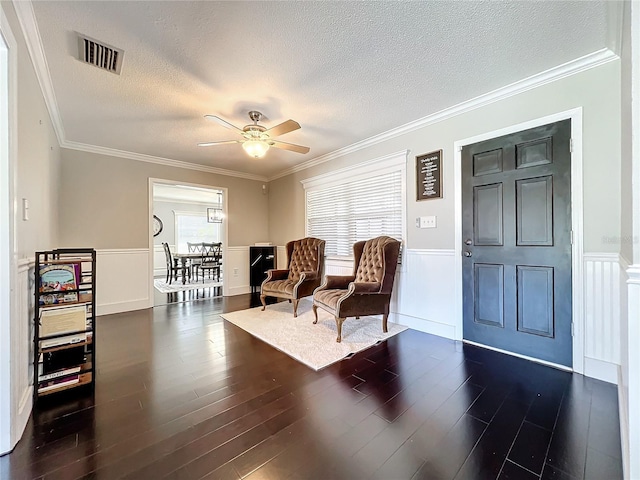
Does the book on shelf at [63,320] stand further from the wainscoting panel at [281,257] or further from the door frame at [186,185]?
the wainscoting panel at [281,257]

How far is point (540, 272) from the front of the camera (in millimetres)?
2402

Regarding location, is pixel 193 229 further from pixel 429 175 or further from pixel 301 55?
pixel 301 55

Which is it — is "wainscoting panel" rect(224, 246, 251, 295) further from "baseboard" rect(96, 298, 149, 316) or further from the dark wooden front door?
the dark wooden front door

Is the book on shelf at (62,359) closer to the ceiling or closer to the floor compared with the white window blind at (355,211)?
closer to the floor

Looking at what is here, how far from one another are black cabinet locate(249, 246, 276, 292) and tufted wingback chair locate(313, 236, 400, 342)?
2.50m

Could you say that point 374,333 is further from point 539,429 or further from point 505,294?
point 539,429

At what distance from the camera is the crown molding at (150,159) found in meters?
3.96

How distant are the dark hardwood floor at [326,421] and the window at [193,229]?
710 centimetres

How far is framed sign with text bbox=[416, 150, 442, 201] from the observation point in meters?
3.09

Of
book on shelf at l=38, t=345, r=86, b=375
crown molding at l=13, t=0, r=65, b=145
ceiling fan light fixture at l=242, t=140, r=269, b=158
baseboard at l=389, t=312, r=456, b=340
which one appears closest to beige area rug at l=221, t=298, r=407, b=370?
baseboard at l=389, t=312, r=456, b=340

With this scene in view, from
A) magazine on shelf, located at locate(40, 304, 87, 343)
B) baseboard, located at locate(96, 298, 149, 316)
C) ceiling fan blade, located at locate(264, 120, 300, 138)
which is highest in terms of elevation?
ceiling fan blade, located at locate(264, 120, 300, 138)

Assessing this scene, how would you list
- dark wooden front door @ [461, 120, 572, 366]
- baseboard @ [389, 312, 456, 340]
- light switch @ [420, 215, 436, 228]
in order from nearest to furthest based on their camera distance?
dark wooden front door @ [461, 120, 572, 366] → baseboard @ [389, 312, 456, 340] → light switch @ [420, 215, 436, 228]

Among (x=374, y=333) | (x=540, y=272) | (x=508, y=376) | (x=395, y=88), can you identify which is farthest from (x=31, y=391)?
(x=540, y=272)

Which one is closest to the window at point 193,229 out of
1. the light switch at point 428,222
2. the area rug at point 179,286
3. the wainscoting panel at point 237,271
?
the area rug at point 179,286
